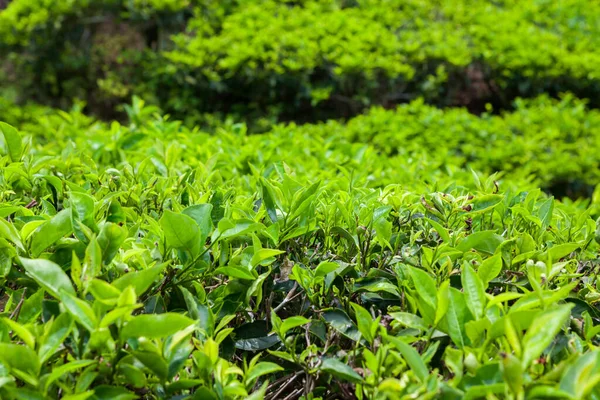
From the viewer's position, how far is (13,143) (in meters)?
2.25

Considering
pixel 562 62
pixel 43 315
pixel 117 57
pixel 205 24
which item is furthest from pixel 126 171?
pixel 562 62

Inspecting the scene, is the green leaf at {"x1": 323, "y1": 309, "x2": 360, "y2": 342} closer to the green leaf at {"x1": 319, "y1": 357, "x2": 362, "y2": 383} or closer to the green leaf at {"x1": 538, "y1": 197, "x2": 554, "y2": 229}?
the green leaf at {"x1": 319, "y1": 357, "x2": 362, "y2": 383}

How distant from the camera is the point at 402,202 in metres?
2.07

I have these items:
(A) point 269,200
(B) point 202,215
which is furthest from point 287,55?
(B) point 202,215

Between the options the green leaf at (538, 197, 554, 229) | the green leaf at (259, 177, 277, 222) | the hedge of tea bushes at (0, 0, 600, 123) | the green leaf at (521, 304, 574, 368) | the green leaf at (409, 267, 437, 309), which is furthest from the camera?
the hedge of tea bushes at (0, 0, 600, 123)

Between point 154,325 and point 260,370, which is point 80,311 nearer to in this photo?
point 154,325

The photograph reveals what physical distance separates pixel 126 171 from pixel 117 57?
570 cm

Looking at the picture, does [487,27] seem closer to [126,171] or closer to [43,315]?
[126,171]

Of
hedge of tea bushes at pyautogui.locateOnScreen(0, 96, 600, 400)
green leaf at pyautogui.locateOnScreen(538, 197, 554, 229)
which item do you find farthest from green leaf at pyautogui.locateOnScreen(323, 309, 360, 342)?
green leaf at pyautogui.locateOnScreen(538, 197, 554, 229)

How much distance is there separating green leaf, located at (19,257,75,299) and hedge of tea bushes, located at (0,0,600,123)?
537 centimetres

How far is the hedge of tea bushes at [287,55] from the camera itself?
21.9 feet

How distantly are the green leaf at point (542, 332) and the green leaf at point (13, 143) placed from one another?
72.6 inches

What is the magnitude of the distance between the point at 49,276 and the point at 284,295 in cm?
64

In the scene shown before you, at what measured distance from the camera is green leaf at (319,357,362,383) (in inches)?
49.5
